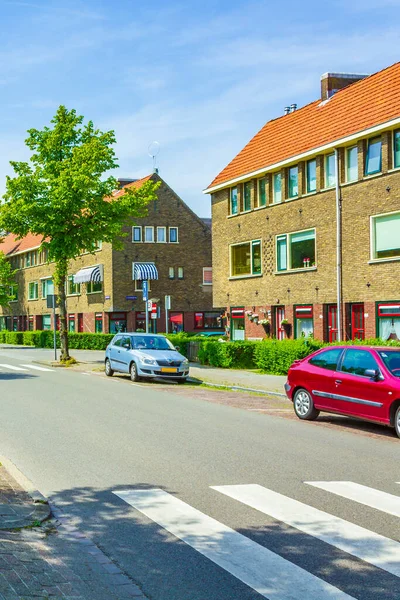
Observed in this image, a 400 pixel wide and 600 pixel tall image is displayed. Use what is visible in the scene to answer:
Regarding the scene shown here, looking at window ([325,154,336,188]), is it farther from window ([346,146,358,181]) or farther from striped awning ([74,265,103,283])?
striped awning ([74,265,103,283])

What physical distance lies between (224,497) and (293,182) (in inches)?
981

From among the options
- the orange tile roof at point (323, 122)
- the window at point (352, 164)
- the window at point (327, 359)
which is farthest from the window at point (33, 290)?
the window at point (327, 359)

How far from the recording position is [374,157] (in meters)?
26.5

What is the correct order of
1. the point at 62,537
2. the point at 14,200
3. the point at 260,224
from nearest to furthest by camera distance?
the point at 62,537 → the point at 14,200 → the point at 260,224

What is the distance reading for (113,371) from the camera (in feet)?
83.6

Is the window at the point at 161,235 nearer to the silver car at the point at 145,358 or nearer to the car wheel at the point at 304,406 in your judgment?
the silver car at the point at 145,358

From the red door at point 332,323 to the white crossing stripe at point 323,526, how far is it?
21.3 m

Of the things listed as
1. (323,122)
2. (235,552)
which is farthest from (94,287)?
(235,552)

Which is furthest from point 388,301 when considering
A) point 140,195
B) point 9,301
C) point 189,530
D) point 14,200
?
point 9,301

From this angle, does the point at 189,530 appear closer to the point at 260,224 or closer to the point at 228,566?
the point at 228,566

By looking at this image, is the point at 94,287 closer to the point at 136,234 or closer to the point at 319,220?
the point at 136,234

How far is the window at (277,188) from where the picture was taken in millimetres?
32128

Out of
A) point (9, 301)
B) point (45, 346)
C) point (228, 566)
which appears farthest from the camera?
point (9, 301)

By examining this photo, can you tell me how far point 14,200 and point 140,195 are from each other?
491 centimetres
